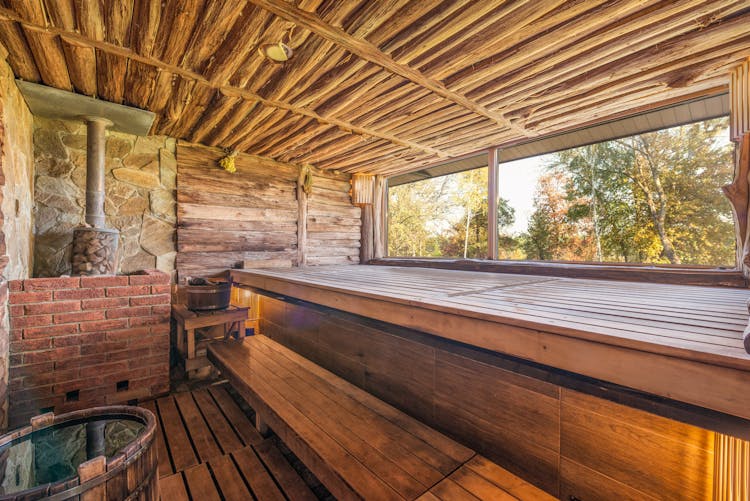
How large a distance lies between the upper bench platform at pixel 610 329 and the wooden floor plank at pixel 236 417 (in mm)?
1242

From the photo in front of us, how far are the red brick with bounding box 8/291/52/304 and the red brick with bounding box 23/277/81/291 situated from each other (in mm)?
40

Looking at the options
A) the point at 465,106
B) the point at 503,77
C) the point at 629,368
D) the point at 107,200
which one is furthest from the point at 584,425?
the point at 107,200

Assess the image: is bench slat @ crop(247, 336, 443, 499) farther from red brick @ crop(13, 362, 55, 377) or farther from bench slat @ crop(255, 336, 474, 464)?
red brick @ crop(13, 362, 55, 377)

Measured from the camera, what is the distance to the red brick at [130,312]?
9.29ft

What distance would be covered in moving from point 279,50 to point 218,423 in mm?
2993

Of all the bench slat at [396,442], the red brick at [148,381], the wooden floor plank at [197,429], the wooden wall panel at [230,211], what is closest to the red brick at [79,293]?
the red brick at [148,381]

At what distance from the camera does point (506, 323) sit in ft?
4.81

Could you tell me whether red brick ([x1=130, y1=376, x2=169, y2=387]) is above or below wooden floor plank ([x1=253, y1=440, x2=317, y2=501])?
above

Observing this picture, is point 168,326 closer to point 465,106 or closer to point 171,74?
point 171,74

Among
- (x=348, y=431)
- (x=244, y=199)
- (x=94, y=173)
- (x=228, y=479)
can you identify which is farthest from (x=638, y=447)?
(x=244, y=199)

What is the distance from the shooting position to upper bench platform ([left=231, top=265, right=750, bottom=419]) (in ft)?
3.22

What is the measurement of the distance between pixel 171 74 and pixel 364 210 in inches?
156

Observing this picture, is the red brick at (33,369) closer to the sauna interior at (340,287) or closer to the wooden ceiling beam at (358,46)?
the sauna interior at (340,287)

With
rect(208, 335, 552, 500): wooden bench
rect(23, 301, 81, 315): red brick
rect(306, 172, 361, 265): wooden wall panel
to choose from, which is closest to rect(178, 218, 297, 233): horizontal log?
rect(306, 172, 361, 265): wooden wall panel
